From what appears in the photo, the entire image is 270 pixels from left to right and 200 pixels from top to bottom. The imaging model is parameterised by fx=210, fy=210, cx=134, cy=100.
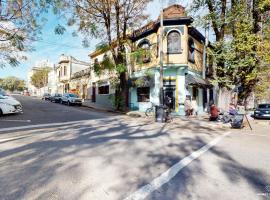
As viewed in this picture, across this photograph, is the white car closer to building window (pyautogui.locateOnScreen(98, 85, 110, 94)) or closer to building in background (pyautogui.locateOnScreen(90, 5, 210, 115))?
building in background (pyautogui.locateOnScreen(90, 5, 210, 115))

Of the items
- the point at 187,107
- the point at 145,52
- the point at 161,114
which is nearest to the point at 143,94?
the point at 145,52

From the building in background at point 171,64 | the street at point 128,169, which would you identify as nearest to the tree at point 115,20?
the building in background at point 171,64

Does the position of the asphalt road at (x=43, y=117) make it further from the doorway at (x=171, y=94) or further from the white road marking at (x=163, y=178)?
the white road marking at (x=163, y=178)

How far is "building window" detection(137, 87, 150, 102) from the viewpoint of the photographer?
20978 mm

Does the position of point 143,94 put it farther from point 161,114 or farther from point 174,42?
point 161,114

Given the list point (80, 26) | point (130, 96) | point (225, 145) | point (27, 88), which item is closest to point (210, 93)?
point (130, 96)

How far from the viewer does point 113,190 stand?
12.6ft

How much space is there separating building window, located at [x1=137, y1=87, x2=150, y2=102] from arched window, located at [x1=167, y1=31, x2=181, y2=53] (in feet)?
14.5

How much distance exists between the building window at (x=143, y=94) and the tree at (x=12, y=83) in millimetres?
97404

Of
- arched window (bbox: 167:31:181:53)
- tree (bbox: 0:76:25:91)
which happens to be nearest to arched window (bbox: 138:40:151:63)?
arched window (bbox: 167:31:181:53)

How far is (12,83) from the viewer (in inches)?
3927

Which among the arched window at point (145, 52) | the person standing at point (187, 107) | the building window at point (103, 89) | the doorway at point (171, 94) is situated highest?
the arched window at point (145, 52)

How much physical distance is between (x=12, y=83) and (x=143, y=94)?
3871 inches

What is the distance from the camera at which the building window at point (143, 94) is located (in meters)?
21.0
